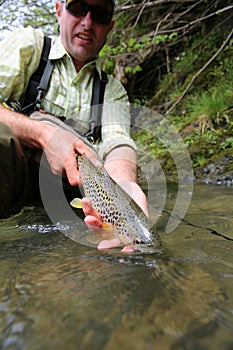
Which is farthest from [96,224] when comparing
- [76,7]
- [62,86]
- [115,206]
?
[76,7]

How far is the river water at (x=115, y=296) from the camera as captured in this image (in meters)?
0.60

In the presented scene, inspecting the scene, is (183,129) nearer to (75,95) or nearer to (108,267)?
(75,95)

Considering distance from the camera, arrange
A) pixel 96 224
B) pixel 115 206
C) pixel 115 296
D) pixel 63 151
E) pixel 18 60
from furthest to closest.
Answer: pixel 18 60
pixel 63 151
pixel 96 224
pixel 115 206
pixel 115 296

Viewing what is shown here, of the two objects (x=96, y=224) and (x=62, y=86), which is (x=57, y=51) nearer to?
(x=62, y=86)

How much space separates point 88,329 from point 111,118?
88.6 inches

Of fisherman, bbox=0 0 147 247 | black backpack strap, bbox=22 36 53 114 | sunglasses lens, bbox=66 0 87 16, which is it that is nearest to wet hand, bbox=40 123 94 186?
fisherman, bbox=0 0 147 247

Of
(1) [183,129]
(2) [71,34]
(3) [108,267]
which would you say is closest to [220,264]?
(3) [108,267]

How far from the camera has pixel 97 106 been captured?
2.70m

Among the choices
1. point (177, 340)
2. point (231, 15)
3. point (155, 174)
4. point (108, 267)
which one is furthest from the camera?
point (231, 15)

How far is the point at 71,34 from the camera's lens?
261 centimetres

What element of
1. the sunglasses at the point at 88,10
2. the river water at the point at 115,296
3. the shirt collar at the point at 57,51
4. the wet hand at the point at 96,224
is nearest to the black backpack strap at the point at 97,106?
the shirt collar at the point at 57,51

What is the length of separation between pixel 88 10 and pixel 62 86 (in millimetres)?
646

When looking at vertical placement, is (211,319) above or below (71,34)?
below

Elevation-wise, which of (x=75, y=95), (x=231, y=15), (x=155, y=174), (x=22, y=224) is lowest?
(x=22, y=224)
